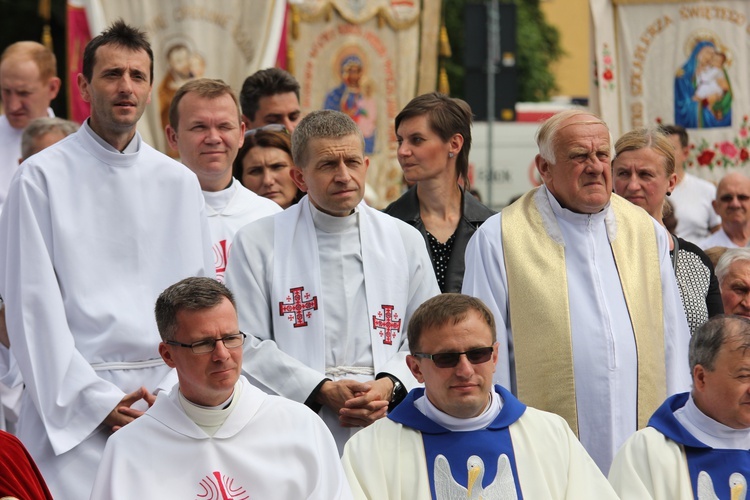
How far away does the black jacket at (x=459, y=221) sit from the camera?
6586 millimetres

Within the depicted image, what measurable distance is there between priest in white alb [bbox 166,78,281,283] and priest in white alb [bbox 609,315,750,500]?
2335 millimetres

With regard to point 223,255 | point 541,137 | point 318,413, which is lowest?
point 318,413

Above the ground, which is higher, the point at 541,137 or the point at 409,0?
the point at 409,0

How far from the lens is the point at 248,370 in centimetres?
576

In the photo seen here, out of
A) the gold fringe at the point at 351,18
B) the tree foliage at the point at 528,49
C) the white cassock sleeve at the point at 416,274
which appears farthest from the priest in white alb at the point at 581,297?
the tree foliage at the point at 528,49

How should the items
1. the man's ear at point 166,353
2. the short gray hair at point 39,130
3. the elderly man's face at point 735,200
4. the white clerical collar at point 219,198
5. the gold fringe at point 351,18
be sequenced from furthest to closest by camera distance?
the gold fringe at point 351,18
the elderly man's face at point 735,200
the short gray hair at point 39,130
the white clerical collar at point 219,198
the man's ear at point 166,353

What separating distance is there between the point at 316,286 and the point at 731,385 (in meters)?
1.73

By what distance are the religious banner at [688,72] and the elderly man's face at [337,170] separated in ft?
16.2

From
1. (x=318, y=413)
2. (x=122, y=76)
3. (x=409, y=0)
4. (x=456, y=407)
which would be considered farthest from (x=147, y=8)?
(x=456, y=407)

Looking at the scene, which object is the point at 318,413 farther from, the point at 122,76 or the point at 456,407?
the point at 122,76

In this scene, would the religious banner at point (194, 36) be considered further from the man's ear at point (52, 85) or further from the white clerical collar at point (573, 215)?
the white clerical collar at point (573, 215)

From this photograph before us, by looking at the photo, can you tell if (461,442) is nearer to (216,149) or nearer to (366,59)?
(216,149)

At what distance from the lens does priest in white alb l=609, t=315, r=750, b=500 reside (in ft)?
17.4

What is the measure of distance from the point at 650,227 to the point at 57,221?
255cm
